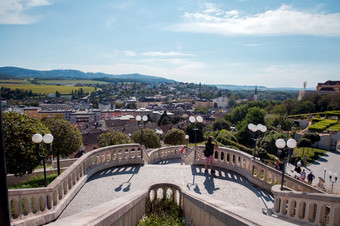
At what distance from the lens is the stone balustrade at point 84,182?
20.5 ft

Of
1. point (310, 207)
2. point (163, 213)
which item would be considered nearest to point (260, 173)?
point (310, 207)

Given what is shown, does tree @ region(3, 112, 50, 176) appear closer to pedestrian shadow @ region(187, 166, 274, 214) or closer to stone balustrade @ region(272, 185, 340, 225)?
pedestrian shadow @ region(187, 166, 274, 214)

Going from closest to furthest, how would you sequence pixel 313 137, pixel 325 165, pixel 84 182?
pixel 84 182 → pixel 325 165 → pixel 313 137

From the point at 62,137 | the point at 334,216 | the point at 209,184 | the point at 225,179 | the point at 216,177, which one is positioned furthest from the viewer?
the point at 62,137

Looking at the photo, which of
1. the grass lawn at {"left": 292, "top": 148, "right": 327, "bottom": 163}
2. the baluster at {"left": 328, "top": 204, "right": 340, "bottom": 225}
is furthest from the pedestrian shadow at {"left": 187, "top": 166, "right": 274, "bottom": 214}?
the grass lawn at {"left": 292, "top": 148, "right": 327, "bottom": 163}

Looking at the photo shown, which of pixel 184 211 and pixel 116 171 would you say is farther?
pixel 116 171

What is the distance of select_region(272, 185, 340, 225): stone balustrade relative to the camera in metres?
5.77

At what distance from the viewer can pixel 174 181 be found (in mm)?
7254

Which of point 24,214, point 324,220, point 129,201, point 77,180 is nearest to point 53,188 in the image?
point 24,214

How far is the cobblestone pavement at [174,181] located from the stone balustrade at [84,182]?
0.33 meters

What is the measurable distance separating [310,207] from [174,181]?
3886mm

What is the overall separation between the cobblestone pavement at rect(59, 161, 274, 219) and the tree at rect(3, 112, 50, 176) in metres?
3.19

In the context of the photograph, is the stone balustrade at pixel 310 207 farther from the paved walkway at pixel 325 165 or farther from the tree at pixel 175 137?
the paved walkway at pixel 325 165

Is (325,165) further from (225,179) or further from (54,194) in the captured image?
(54,194)
